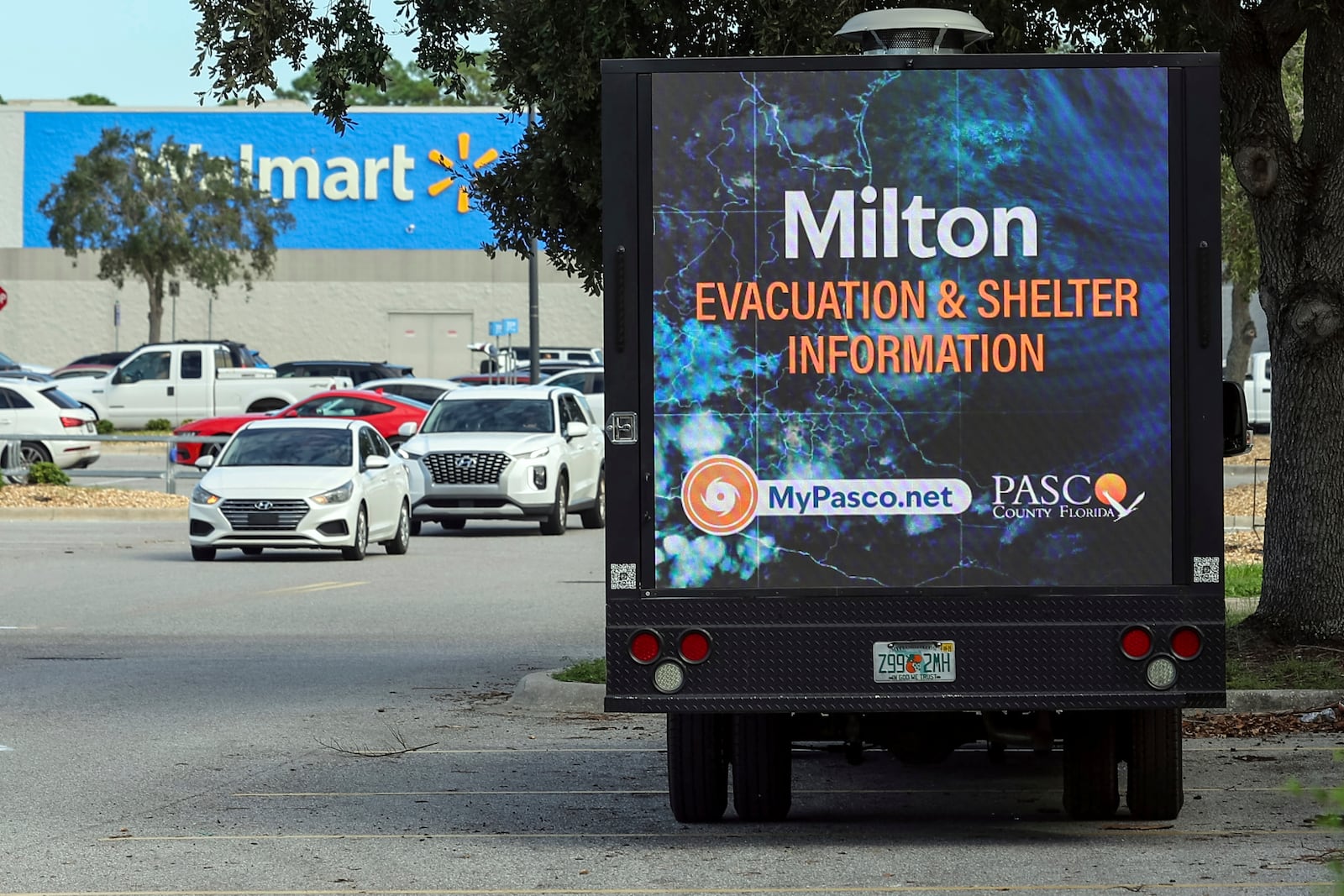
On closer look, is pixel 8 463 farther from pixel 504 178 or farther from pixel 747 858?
pixel 747 858

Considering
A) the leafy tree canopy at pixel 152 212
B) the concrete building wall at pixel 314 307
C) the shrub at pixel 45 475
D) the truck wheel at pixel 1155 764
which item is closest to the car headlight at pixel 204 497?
the shrub at pixel 45 475

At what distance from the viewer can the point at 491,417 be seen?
27719 millimetres

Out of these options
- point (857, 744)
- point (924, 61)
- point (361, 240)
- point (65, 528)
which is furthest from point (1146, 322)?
point (361, 240)

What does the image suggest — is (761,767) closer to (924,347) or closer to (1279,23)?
(924,347)

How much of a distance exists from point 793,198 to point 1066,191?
101 centimetres

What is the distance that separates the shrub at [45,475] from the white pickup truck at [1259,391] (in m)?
26.6

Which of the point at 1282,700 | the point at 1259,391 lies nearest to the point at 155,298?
the point at 1259,391

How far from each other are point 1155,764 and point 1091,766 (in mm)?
290

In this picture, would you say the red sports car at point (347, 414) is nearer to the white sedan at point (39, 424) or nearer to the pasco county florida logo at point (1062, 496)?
the white sedan at point (39, 424)

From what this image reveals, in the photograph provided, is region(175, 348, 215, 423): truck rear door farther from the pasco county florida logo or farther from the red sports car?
the pasco county florida logo

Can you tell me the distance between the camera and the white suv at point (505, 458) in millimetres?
26547

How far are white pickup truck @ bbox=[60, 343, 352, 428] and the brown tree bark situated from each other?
32471mm

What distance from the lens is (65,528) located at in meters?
28.5

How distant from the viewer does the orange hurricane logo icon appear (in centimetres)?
773
